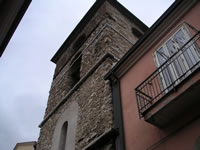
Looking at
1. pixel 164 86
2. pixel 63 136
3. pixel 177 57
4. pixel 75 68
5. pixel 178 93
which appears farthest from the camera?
pixel 75 68

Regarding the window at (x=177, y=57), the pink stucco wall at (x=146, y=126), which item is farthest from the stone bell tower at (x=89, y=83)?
the window at (x=177, y=57)

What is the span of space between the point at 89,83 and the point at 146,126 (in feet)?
12.0

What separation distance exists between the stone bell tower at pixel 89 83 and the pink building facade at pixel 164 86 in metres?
0.49

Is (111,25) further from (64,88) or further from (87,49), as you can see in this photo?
(64,88)

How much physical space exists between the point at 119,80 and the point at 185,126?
274 centimetres

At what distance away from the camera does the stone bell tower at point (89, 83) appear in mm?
5629

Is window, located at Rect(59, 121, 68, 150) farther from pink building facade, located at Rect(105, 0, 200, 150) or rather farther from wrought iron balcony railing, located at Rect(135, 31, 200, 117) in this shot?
wrought iron balcony railing, located at Rect(135, 31, 200, 117)

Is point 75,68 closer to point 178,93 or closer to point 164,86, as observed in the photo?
point 164,86

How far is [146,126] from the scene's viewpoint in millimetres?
4113

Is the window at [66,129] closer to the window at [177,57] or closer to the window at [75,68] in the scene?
the window at [75,68]

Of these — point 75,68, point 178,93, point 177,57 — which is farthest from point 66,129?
point 178,93

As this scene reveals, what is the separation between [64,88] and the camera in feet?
33.4

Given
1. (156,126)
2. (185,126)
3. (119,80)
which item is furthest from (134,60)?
(185,126)

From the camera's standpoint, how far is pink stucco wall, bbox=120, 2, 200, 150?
334cm
